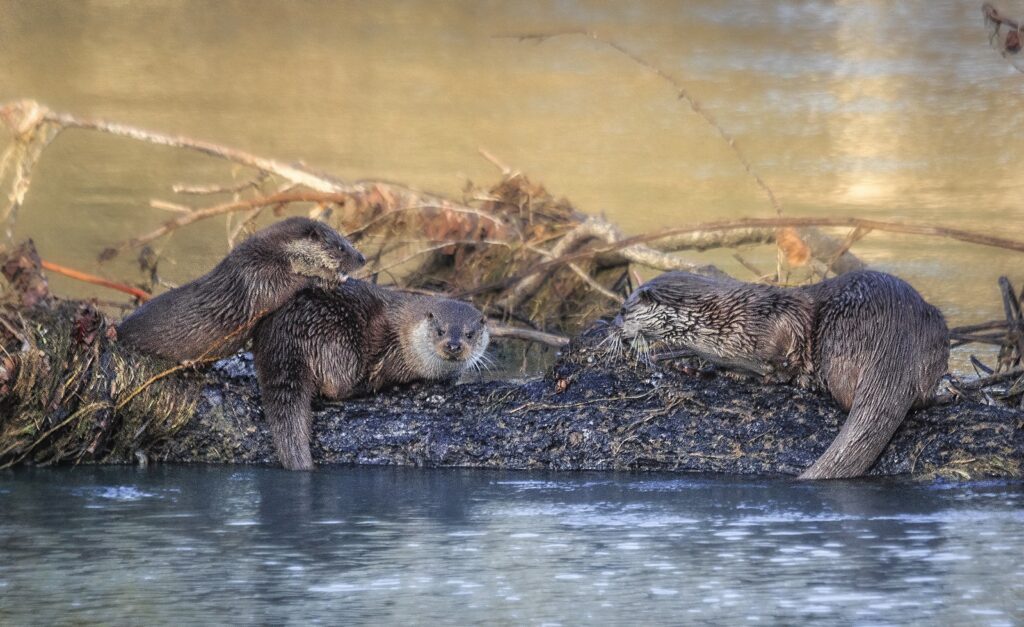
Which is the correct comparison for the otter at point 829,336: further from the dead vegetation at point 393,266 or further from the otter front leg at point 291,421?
the otter front leg at point 291,421

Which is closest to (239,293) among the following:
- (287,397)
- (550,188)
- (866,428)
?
(287,397)

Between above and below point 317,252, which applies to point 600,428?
below

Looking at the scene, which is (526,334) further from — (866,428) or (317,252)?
(866,428)

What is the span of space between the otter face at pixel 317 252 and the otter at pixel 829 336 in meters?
0.90

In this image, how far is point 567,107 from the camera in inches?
447

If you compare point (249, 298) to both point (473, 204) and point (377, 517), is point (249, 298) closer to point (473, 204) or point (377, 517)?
point (377, 517)

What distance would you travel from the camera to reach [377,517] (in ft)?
13.1

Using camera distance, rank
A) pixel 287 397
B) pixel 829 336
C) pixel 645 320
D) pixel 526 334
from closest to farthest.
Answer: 1. pixel 829 336
2. pixel 287 397
3. pixel 645 320
4. pixel 526 334

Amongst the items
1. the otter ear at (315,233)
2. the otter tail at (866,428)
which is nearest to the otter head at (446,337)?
the otter ear at (315,233)

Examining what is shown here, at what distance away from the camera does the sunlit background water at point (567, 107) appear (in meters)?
8.85

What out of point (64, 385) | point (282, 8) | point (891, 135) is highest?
point (282, 8)

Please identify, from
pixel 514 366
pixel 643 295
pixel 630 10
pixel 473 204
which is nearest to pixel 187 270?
pixel 473 204

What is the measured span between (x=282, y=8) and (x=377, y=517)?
418 inches

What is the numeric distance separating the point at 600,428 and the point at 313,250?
3.65 ft
